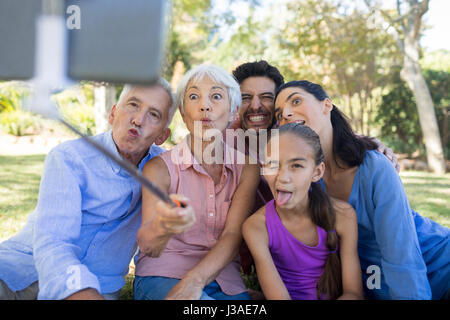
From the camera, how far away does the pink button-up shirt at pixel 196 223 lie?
2.26 m

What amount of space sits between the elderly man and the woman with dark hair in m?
0.86

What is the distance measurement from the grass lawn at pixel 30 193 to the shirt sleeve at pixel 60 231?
3.45ft

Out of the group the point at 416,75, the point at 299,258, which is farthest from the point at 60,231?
the point at 416,75

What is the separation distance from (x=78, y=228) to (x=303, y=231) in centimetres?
120

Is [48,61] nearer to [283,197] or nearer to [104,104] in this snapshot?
[283,197]

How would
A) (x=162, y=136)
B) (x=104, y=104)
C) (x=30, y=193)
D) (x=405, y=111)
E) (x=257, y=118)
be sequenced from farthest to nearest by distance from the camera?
(x=405, y=111)
(x=104, y=104)
(x=30, y=193)
(x=257, y=118)
(x=162, y=136)

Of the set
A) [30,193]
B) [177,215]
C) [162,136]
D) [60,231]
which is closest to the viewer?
[177,215]

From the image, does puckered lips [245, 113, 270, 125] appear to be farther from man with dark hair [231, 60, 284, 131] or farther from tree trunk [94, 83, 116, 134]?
tree trunk [94, 83, 116, 134]

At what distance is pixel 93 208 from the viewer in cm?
224

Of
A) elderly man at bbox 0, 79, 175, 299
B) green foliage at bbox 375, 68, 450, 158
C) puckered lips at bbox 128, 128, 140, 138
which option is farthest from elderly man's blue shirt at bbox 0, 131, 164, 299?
green foliage at bbox 375, 68, 450, 158

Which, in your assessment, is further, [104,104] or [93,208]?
[104,104]

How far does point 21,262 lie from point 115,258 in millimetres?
549

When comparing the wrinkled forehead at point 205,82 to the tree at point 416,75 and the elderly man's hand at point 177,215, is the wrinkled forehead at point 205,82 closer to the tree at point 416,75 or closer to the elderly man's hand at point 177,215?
the elderly man's hand at point 177,215

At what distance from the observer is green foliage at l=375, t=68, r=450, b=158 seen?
40.1 feet
